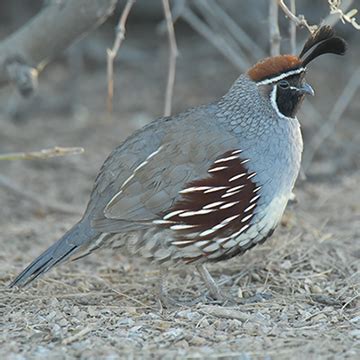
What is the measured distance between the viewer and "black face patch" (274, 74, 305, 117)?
481cm

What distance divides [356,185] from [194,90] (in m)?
2.81

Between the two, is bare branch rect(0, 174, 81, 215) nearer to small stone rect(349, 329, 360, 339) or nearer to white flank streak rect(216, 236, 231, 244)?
white flank streak rect(216, 236, 231, 244)

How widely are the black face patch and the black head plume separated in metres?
0.11

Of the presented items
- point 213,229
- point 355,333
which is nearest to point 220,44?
point 213,229

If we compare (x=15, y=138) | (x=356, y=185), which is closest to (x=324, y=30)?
(x=356, y=185)

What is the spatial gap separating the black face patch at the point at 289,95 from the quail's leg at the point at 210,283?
38.8 inches

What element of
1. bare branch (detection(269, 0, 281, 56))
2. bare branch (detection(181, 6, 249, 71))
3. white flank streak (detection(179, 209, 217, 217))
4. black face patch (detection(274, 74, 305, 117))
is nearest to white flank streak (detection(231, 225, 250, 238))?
white flank streak (detection(179, 209, 217, 217))

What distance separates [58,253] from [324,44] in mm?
1833

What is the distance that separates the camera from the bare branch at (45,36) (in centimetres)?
566

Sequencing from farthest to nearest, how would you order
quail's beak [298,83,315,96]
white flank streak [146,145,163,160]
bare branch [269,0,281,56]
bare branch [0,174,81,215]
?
bare branch [0,174,81,215], bare branch [269,0,281,56], quail's beak [298,83,315,96], white flank streak [146,145,163,160]

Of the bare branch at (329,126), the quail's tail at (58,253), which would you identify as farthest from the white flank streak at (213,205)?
the bare branch at (329,126)

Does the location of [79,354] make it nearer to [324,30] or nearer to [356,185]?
[324,30]

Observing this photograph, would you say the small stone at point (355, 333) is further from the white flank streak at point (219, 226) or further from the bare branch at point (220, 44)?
the bare branch at point (220, 44)

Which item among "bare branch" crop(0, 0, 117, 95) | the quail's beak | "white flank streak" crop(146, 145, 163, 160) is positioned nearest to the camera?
"white flank streak" crop(146, 145, 163, 160)
